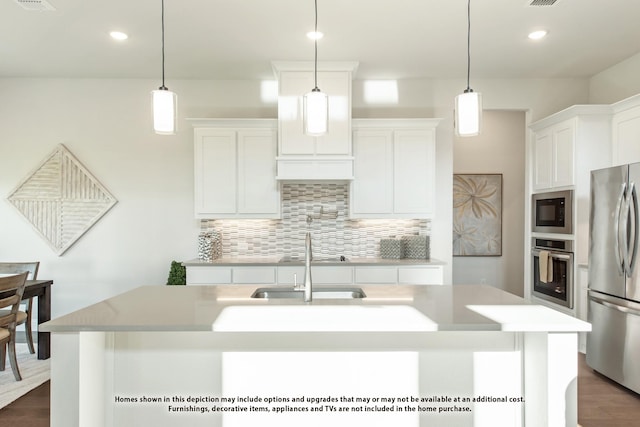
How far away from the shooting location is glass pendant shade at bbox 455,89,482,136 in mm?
2135

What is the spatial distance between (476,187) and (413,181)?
7.38 feet

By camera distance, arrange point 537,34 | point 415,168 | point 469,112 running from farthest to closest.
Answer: point 415,168 → point 537,34 → point 469,112

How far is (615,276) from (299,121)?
3.03m

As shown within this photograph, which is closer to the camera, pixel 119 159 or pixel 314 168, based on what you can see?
pixel 314 168

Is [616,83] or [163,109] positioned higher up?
[616,83]

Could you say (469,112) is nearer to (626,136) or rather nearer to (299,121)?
(299,121)

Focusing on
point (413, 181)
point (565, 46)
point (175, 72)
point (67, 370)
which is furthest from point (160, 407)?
point (565, 46)

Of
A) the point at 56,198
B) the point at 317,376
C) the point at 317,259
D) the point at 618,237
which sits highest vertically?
the point at 56,198

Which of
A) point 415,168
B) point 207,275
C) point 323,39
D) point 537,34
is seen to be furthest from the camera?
point 415,168

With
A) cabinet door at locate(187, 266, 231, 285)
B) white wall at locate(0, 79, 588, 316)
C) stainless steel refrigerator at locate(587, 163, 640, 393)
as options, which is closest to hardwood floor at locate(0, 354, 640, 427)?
stainless steel refrigerator at locate(587, 163, 640, 393)

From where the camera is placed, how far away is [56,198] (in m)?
4.73

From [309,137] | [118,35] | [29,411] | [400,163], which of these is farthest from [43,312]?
[400,163]

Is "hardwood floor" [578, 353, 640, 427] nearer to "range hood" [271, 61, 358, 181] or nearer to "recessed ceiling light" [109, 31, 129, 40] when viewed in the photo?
"range hood" [271, 61, 358, 181]

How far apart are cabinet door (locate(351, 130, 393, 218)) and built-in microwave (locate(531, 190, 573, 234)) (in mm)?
1636
